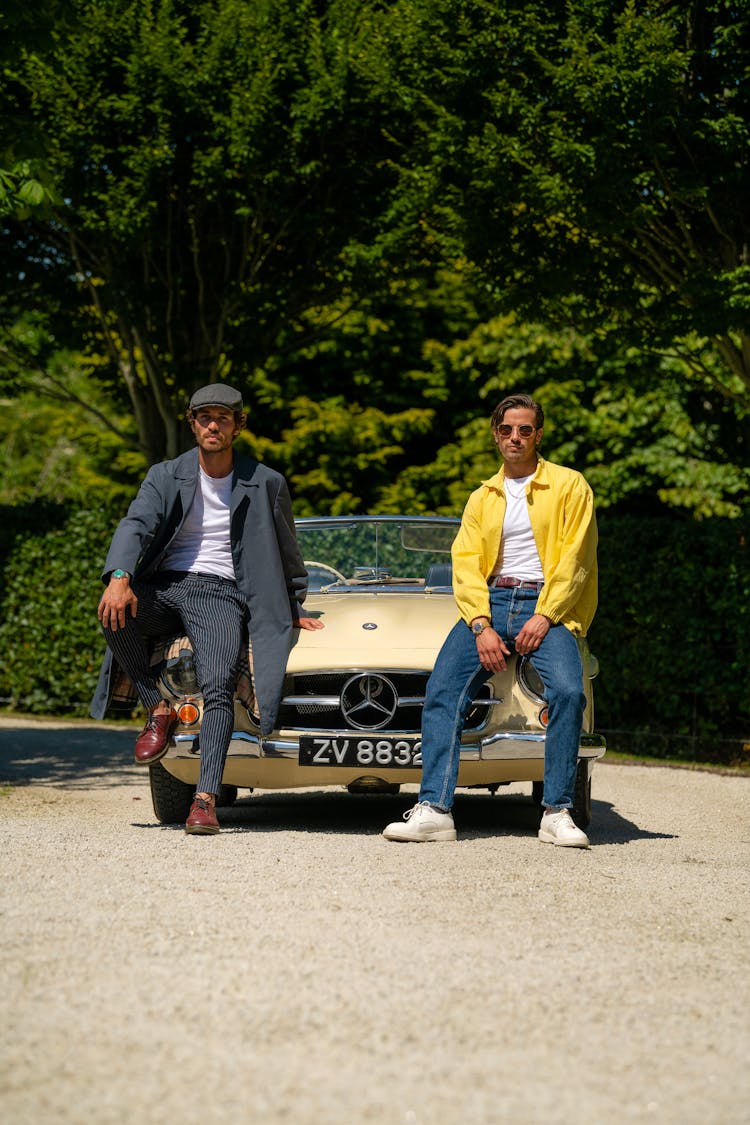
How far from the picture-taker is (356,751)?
6.55 metres

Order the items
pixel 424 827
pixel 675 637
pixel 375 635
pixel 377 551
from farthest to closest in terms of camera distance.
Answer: pixel 675 637, pixel 377 551, pixel 375 635, pixel 424 827

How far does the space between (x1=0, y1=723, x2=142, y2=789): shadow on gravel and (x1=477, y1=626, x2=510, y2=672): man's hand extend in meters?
3.77

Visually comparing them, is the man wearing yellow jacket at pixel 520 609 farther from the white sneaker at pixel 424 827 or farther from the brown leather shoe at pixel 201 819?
the brown leather shoe at pixel 201 819

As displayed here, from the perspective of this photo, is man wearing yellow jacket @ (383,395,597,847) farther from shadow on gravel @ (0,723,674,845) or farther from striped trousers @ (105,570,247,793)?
striped trousers @ (105,570,247,793)

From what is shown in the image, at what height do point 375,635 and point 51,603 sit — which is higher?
point 51,603

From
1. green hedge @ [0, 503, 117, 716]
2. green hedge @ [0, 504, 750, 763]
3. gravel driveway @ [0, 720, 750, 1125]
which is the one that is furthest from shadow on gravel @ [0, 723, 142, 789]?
green hedge @ [0, 504, 750, 763]

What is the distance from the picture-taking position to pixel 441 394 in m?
31.2

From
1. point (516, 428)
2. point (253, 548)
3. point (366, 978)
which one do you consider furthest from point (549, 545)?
point (366, 978)

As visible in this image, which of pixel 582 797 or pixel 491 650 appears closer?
pixel 491 650

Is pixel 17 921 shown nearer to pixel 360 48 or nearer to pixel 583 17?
pixel 583 17

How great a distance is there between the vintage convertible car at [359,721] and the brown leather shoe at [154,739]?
0.06 meters

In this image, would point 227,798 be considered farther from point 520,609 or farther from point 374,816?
point 520,609

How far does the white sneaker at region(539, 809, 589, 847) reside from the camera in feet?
20.7

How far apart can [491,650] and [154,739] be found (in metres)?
1.56
